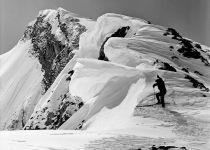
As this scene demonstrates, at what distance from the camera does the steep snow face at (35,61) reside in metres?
125

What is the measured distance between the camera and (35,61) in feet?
531

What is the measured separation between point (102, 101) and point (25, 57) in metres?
137

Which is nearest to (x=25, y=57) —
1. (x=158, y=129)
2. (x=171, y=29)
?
(x=171, y=29)

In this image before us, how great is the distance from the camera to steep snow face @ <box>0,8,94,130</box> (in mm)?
124562

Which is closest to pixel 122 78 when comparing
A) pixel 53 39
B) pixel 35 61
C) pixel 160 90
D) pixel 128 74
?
pixel 128 74

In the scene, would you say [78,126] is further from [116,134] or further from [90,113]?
[116,134]

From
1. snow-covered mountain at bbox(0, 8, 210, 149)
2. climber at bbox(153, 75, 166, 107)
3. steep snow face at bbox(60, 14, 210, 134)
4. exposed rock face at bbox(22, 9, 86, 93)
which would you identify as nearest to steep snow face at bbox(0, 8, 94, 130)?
exposed rock face at bbox(22, 9, 86, 93)

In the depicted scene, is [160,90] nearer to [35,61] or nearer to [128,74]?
[128,74]

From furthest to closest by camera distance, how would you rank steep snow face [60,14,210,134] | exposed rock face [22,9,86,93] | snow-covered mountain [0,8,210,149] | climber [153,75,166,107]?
exposed rock face [22,9,86,93] → steep snow face [60,14,210,134] → snow-covered mountain [0,8,210,149] → climber [153,75,166,107]

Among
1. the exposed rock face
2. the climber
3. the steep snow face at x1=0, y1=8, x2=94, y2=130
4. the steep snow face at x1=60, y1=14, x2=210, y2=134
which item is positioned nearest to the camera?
the climber

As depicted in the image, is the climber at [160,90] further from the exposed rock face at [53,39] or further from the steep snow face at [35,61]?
the exposed rock face at [53,39]

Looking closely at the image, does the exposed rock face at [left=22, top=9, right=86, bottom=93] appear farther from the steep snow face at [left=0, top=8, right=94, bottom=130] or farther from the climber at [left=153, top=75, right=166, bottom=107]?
the climber at [left=153, top=75, right=166, bottom=107]

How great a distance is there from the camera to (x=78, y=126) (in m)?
30.0

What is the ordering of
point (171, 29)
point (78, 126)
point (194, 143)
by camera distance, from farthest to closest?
point (171, 29)
point (78, 126)
point (194, 143)
